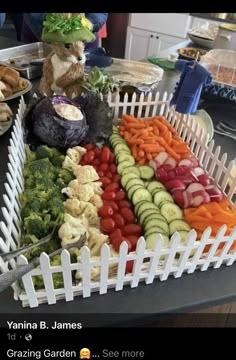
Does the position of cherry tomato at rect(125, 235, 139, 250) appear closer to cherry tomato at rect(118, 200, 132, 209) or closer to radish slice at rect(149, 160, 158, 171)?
cherry tomato at rect(118, 200, 132, 209)

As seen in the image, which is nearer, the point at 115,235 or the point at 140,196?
the point at 115,235

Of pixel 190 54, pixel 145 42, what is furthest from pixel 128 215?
pixel 145 42

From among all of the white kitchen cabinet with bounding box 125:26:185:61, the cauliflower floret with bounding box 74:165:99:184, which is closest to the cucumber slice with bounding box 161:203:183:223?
the cauliflower floret with bounding box 74:165:99:184

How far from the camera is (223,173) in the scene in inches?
38.0

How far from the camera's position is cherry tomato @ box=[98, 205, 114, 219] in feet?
2.66

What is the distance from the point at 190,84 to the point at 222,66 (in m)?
0.53

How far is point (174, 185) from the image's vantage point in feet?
2.93

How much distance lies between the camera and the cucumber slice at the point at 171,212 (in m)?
0.81

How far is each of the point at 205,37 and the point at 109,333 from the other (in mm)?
1829

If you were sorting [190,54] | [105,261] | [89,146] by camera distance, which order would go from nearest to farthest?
[105,261] → [89,146] → [190,54]

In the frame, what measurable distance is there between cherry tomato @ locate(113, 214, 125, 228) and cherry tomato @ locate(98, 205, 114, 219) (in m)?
0.01

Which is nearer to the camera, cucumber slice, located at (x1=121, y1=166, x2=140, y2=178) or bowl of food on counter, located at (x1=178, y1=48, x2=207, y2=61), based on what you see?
cucumber slice, located at (x1=121, y1=166, x2=140, y2=178)

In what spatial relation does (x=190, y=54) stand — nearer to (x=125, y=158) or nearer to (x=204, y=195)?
(x=125, y=158)

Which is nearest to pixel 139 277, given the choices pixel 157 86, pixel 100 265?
pixel 100 265
